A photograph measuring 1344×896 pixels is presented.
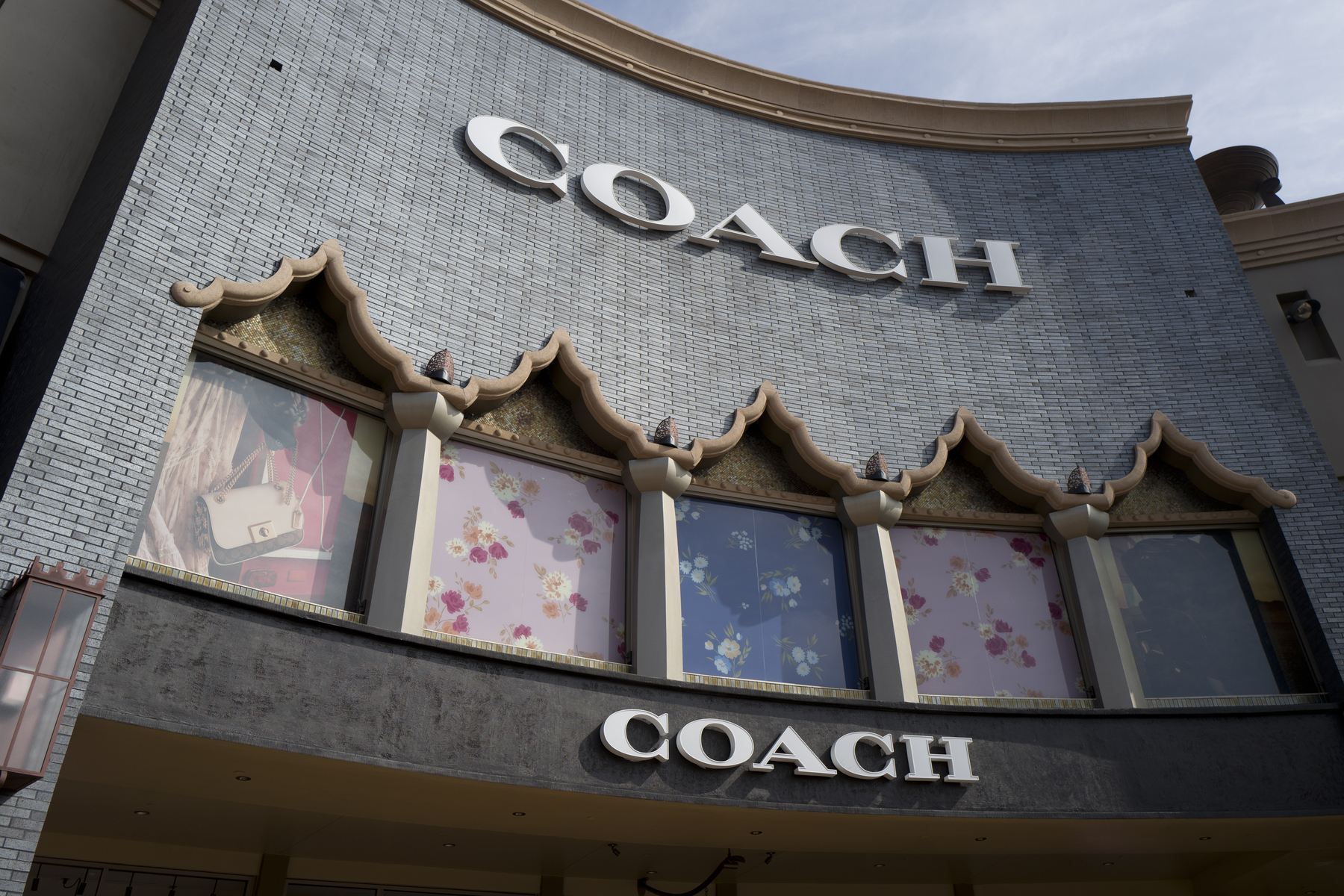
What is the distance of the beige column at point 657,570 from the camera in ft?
30.3

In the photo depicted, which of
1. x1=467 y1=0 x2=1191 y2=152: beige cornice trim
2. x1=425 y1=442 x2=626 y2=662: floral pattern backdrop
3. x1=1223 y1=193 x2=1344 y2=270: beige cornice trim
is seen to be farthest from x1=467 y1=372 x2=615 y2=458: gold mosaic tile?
x1=1223 y1=193 x2=1344 y2=270: beige cornice trim

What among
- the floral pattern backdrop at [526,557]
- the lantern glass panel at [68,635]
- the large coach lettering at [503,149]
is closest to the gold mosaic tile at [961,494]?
the floral pattern backdrop at [526,557]

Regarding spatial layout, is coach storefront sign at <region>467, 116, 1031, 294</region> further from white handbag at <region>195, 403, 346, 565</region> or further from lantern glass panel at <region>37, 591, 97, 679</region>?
lantern glass panel at <region>37, 591, 97, 679</region>

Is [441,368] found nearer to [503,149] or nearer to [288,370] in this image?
[288,370]

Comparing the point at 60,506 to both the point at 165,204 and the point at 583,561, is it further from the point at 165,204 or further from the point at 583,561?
the point at 583,561

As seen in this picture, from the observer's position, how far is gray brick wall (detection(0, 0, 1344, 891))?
7.68 m

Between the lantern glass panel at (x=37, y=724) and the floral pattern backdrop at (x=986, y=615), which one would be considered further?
the floral pattern backdrop at (x=986, y=615)

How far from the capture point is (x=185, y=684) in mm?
6492

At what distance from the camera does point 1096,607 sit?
35.1ft

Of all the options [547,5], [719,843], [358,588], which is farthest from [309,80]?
[719,843]

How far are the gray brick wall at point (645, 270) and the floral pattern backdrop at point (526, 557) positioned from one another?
1.02 metres

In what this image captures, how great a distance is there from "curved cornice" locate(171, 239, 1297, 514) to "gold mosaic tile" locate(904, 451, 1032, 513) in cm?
11

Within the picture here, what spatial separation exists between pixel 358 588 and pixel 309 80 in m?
5.13

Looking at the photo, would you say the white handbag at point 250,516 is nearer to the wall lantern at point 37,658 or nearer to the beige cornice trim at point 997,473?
the wall lantern at point 37,658
